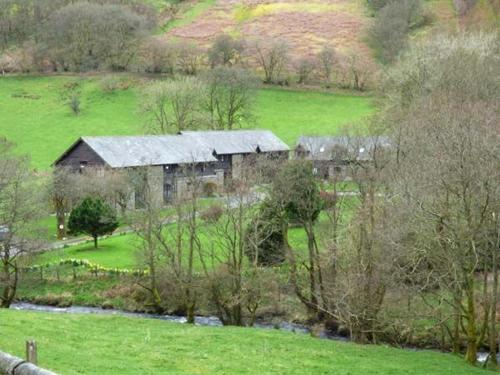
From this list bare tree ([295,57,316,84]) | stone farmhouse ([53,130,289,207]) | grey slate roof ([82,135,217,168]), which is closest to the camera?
stone farmhouse ([53,130,289,207])

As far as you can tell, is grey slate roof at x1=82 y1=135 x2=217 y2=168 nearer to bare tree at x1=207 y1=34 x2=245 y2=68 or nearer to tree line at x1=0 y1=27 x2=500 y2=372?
tree line at x1=0 y1=27 x2=500 y2=372

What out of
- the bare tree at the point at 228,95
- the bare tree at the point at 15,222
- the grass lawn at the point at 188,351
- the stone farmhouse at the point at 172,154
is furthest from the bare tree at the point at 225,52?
the grass lawn at the point at 188,351

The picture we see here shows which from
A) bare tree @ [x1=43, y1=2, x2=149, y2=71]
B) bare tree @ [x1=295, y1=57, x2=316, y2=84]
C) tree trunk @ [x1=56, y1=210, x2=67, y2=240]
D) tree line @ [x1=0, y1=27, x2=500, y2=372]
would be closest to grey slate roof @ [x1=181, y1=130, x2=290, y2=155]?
tree trunk @ [x1=56, y1=210, x2=67, y2=240]

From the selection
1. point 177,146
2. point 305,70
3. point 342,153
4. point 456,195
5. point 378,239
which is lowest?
point 177,146

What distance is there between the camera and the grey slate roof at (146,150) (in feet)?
219

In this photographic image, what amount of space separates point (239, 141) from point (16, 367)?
219ft

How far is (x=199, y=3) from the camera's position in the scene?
156 metres

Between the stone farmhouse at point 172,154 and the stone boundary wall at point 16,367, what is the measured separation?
43059 mm

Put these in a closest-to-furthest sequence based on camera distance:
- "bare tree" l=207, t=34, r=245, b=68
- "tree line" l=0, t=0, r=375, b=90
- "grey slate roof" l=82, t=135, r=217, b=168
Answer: "grey slate roof" l=82, t=135, r=217, b=168, "tree line" l=0, t=0, r=375, b=90, "bare tree" l=207, t=34, r=245, b=68

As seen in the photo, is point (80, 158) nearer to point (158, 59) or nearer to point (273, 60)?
point (158, 59)

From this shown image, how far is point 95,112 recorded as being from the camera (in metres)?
98.8

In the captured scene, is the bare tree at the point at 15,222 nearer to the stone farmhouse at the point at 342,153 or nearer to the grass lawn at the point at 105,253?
the grass lawn at the point at 105,253

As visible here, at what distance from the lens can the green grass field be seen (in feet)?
294

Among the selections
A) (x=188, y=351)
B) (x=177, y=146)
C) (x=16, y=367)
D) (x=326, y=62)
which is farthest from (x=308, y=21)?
(x=16, y=367)
